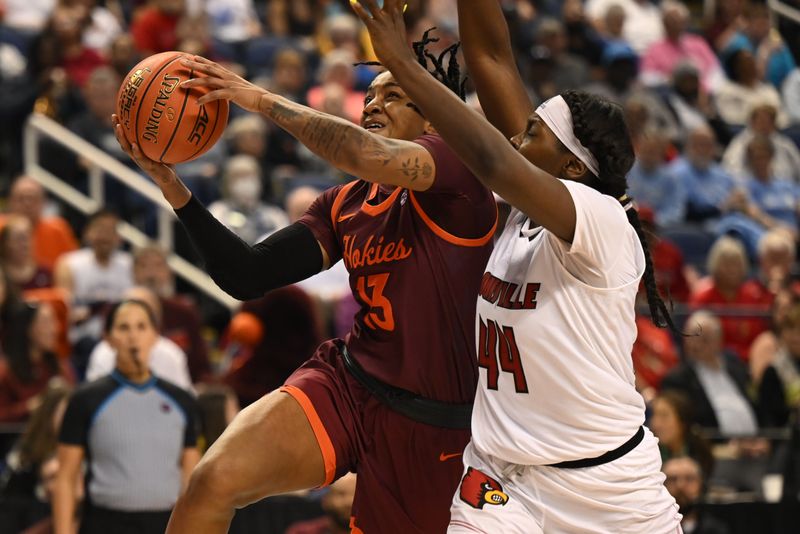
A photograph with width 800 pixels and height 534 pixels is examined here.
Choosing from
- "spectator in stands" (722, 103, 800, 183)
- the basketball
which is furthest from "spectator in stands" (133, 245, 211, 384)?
"spectator in stands" (722, 103, 800, 183)

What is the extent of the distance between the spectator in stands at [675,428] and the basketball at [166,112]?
425 centimetres

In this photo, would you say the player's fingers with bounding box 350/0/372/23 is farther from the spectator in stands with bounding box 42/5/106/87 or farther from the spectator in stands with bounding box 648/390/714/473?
the spectator in stands with bounding box 42/5/106/87

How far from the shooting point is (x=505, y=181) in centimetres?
352

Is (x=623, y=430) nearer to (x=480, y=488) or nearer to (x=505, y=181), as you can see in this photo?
(x=480, y=488)

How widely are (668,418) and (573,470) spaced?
4071 millimetres

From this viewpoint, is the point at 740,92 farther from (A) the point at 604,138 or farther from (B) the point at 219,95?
(B) the point at 219,95

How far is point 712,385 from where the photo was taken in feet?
29.2

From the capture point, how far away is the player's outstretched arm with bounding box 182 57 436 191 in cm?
377

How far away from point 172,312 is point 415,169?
5.08 meters

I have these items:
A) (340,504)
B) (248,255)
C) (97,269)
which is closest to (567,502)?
(248,255)

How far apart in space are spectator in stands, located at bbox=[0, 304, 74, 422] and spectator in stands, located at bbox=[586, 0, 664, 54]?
26.8ft

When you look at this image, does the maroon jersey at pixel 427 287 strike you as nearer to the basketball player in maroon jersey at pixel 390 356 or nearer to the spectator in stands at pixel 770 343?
the basketball player in maroon jersey at pixel 390 356

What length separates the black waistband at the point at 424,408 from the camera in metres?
4.36

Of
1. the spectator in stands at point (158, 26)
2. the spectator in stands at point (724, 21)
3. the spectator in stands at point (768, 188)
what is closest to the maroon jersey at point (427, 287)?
the spectator in stands at point (158, 26)
